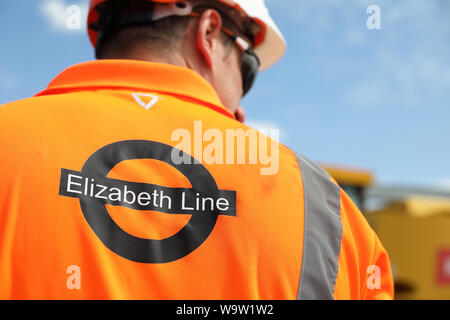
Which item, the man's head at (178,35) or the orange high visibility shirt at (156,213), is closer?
the orange high visibility shirt at (156,213)

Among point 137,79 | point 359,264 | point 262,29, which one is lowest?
point 359,264

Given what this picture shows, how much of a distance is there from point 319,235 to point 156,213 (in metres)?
0.43

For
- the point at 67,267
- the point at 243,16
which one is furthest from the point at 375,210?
the point at 67,267

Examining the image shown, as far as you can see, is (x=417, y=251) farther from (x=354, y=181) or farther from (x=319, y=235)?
(x=319, y=235)

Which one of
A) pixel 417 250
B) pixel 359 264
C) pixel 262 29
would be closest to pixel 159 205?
pixel 359 264

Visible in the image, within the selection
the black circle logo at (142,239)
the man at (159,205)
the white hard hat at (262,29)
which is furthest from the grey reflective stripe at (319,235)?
the white hard hat at (262,29)

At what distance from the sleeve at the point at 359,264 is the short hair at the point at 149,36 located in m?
0.82

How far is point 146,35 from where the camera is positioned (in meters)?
1.70

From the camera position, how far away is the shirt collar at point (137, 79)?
144 centimetres

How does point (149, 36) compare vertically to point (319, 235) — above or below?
above

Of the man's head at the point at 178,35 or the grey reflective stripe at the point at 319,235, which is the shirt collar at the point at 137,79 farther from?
the grey reflective stripe at the point at 319,235

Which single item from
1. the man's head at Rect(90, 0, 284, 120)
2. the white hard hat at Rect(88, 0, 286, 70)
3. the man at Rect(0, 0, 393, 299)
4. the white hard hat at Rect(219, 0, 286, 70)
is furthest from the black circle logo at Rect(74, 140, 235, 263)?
the white hard hat at Rect(219, 0, 286, 70)

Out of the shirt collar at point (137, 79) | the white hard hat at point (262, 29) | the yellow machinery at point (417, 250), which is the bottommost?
the yellow machinery at point (417, 250)

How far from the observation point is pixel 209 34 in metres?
1.79
